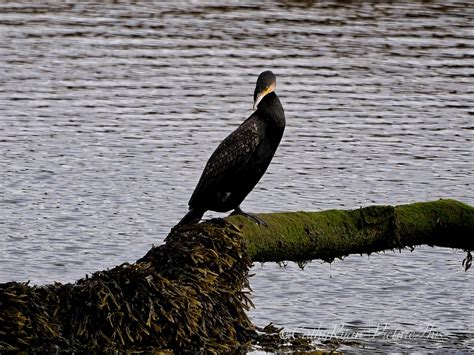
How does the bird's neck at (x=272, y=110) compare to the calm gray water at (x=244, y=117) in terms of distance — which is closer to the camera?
the bird's neck at (x=272, y=110)

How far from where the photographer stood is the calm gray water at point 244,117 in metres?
10.7

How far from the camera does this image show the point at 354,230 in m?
8.32

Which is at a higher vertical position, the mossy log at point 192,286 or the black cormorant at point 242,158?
the black cormorant at point 242,158

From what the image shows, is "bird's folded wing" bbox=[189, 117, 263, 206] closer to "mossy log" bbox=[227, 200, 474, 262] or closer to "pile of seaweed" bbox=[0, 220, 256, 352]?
"mossy log" bbox=[227, 200, 474, 262]

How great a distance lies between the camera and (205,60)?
2297cm

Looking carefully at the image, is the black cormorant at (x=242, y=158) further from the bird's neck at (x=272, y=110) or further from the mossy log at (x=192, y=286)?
the mossy log at (x=192, y=286)

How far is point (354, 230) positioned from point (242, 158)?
93 centimetres

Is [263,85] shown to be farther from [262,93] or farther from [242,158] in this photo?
[242,158]

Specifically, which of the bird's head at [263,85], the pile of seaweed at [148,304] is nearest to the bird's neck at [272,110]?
the bird's head at [263,85]

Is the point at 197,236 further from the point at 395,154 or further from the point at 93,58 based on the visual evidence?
the point at 93,58

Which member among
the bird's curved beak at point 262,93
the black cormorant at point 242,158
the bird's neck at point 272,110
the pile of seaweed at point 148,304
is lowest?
the pile of seaweed at point 148,304

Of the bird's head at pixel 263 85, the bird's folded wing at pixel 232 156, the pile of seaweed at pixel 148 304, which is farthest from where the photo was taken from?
the bird's folded wing at pixel 232 156

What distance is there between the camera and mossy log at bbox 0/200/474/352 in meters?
7.76

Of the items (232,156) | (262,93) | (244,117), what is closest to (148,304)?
(232,156)
